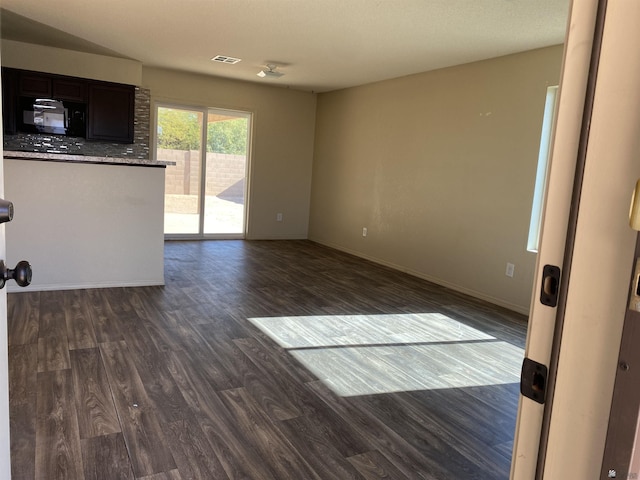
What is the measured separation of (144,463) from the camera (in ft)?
6.06

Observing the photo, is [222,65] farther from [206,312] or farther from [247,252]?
[206,312]

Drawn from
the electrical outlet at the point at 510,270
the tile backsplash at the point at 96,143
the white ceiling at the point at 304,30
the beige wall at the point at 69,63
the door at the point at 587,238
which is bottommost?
the electrical outlet at the point at 510,270

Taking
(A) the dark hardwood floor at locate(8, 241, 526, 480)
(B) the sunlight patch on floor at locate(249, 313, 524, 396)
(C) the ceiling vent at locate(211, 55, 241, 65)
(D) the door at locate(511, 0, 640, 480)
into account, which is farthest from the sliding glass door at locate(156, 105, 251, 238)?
(D) the door at locate(511, 0, 640, 480)

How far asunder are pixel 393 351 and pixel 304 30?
3.00 metres

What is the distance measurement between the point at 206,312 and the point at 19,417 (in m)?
1.75

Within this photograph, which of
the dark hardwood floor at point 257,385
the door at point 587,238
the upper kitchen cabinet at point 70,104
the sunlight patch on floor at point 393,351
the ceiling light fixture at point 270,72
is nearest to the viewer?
the door at point 587,238

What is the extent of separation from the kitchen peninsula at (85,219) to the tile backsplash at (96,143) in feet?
6.72

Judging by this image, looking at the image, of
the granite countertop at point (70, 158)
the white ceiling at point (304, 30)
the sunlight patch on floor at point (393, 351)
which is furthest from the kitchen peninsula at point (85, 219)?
the sunlight patch on floor at point (393, 351)

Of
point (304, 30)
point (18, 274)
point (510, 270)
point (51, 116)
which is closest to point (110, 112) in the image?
point (51, 116)

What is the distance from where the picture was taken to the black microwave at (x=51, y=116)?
18.1 ft

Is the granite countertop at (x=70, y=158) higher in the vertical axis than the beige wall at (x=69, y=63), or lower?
lower

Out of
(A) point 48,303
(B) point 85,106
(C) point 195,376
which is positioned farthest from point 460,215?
(B) point 85,106

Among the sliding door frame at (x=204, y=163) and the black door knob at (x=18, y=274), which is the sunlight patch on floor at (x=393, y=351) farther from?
the sliding door frame at (x=204, y=163)

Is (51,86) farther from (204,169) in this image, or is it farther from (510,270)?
(510,270)
